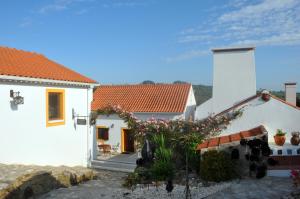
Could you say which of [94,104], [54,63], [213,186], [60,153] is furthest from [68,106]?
[94,104]

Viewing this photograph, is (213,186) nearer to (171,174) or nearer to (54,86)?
(171,174)

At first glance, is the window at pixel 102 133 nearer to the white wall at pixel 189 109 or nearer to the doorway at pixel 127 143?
the doorway at pixel 127 143

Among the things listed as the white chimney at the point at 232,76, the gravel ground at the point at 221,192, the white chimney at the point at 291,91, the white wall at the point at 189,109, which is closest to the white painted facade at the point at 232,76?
the white chimney at the point at 232,76

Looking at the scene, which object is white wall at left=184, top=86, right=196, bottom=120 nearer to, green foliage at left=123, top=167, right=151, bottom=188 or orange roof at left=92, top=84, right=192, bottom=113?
orange roof at left=92, top=84, right=192, bottom=113

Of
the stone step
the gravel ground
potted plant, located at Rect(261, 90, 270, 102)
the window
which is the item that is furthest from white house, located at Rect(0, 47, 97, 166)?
the window

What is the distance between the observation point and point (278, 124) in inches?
444

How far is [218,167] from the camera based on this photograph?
8484mm

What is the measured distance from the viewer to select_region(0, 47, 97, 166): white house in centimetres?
1173

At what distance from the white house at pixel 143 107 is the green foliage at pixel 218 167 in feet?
48.6

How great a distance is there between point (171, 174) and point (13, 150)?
21.4 ft

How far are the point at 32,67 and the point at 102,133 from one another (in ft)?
42.7

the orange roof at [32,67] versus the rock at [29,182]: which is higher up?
the orange roof at [32,67]

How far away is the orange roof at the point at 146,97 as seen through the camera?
2505 cm

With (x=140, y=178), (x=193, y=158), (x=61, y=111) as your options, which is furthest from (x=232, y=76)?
(x=140, y=178)
